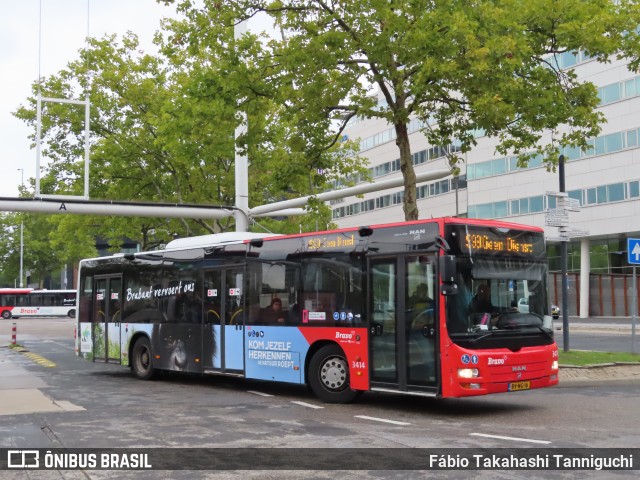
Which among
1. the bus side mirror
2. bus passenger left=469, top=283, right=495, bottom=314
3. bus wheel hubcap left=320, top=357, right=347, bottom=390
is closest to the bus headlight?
bus passenger left=469, top=283, right=495, bottom=314

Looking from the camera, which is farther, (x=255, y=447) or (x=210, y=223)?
(x=210, y=223)

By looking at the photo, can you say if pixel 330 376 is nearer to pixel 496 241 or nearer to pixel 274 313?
pixel 274 313

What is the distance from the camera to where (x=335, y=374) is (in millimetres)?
12562

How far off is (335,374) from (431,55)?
684cm

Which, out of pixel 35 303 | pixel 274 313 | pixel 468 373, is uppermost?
pixel 274 313

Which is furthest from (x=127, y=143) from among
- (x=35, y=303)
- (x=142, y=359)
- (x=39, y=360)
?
(x=35, y=303)

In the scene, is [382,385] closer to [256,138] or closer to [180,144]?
[256,138]

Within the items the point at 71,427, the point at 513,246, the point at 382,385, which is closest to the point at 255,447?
the point at 71,427

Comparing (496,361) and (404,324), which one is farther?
(404,324)

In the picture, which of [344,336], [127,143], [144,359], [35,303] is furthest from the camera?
[35,303]

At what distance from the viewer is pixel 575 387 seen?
48.7 feet

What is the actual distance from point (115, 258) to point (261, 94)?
5271 millimetres

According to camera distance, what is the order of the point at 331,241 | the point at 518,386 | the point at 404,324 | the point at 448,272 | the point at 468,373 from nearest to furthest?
1. the point at 448,272
2. the point at 468,373
3. the point at 518,386
4. the point at 404,324
5. the point at 331,241

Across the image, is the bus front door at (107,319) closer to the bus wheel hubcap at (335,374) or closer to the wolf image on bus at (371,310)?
the wolf image on bus at (371,310)
